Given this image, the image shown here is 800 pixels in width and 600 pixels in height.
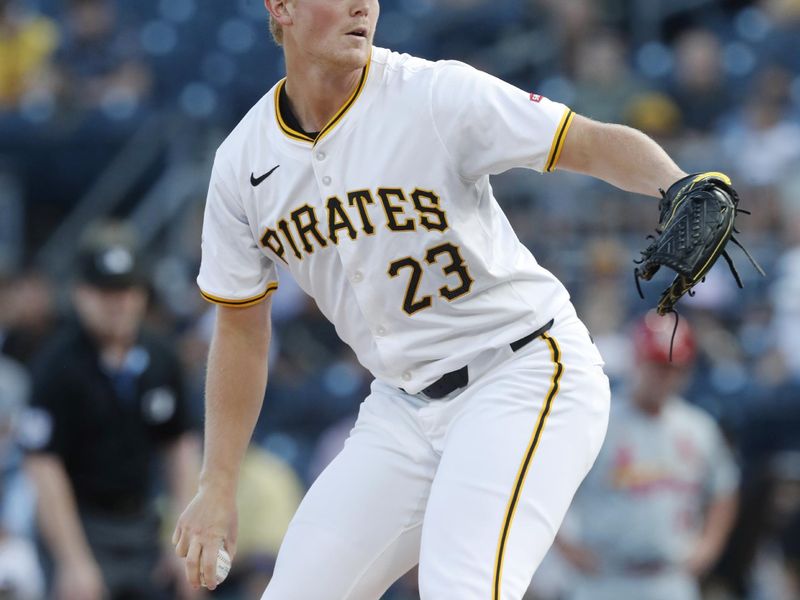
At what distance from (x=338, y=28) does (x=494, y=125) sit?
1.60 ft

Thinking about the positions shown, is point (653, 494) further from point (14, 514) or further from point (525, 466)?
point (525, 466)

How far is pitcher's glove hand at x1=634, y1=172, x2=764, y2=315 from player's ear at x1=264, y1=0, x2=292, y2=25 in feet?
3.71

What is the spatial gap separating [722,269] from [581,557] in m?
2.52

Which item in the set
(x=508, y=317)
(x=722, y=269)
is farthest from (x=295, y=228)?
(x=722, y=269)

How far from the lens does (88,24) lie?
11.8m

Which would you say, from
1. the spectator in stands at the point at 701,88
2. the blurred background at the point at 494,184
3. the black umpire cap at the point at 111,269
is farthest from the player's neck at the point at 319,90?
the spectator in stands at the point at 701,88

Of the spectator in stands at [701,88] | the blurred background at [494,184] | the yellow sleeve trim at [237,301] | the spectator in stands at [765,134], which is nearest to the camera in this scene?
the yellow sleeve trim at [237,301]

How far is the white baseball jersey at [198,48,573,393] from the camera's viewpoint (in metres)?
3.40

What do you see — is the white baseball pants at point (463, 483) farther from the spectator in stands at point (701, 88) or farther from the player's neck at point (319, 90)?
the spectator in stands at point (701, 88)

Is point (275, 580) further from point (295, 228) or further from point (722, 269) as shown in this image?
point (722, 269)

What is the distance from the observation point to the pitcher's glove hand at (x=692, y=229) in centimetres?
300

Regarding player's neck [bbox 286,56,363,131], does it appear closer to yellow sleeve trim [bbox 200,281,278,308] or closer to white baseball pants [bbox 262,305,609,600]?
yellow sleeve trim [bbox 200,281,278,308]

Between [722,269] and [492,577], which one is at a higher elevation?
[492,577]

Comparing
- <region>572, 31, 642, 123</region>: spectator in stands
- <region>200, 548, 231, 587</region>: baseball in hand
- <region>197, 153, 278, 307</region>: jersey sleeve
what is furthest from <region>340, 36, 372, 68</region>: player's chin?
<region>572, 31, 642, 123</region>: spectator in stands
